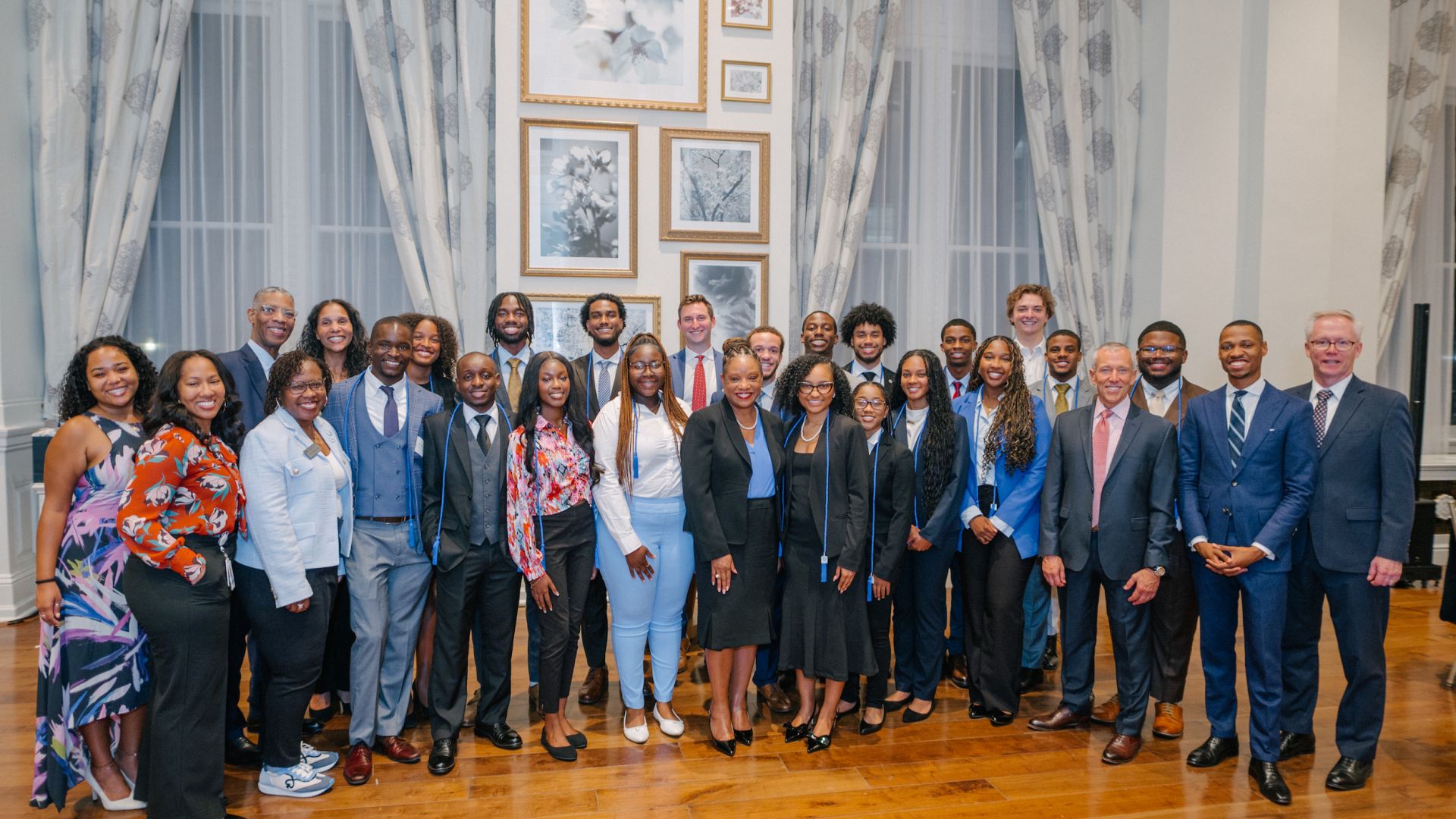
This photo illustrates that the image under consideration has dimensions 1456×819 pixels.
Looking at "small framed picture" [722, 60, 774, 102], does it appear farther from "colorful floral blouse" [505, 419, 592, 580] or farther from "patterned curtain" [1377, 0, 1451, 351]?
"patterned curtain" [1377, 0, 1451, 351]

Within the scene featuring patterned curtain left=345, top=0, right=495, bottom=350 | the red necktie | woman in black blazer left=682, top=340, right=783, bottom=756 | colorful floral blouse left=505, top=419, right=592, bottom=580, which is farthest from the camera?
patterned curtain left=345, top=0, right=495, bottom=350

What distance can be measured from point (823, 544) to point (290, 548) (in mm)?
1851

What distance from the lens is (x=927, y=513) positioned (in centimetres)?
376

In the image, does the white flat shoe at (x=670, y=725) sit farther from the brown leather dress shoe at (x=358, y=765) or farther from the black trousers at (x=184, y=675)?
the black trousers at (x=184, y=675)

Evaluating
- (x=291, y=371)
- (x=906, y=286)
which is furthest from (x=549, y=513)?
(x=906, y=286)

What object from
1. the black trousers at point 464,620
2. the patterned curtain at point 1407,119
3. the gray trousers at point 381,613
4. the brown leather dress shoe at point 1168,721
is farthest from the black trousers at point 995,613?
the patterned curtain at point 1407,119

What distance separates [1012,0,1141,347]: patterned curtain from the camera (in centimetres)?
625

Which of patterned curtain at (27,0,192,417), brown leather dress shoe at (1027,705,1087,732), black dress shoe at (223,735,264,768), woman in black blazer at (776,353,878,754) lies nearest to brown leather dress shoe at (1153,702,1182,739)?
brown leather dress shoe at (1027,705,1087,732)

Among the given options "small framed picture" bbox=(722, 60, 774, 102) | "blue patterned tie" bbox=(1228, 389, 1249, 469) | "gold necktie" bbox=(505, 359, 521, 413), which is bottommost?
"blue patterned tie" bbox=(1228, 389, 1249, 469)

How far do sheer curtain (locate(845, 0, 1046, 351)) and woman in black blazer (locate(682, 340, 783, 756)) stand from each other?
300 cm

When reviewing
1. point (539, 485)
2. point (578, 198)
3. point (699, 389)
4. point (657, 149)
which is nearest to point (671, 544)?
point (539, 485)

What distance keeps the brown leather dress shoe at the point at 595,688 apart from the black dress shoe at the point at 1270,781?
257 cm

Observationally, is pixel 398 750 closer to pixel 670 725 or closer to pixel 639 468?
pixel 670 725

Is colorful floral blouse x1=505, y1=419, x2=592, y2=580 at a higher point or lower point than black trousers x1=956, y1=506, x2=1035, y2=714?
higher
